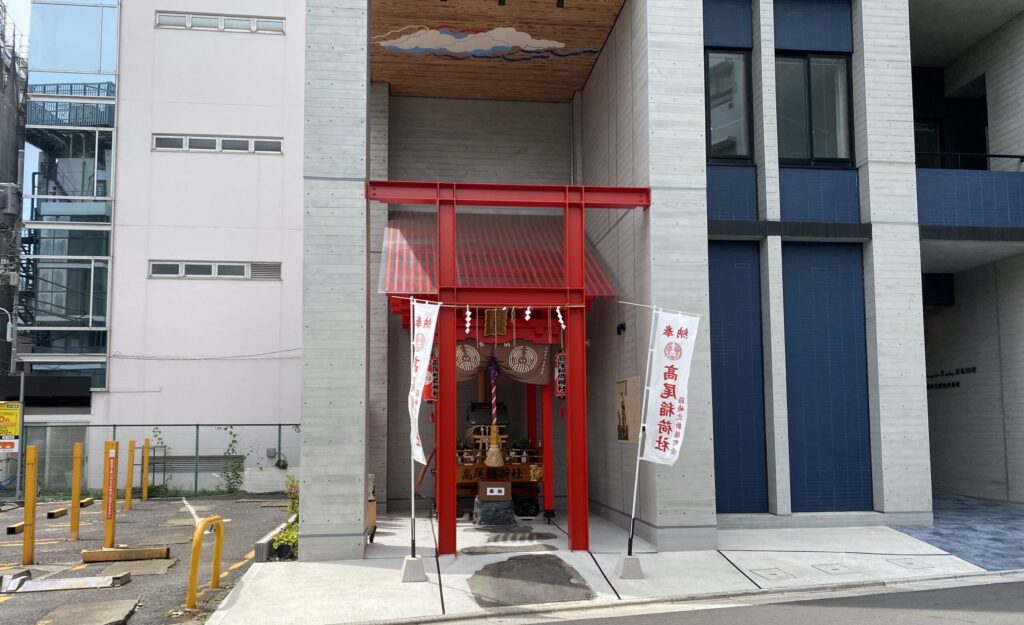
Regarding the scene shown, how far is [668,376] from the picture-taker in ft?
35.6

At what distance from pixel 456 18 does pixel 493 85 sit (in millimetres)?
2835

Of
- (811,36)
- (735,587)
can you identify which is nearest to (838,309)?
(811,36)

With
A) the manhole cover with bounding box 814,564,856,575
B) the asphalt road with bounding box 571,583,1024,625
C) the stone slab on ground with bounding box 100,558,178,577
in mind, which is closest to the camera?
the asphalt road with bounding box 571,583,1024,625

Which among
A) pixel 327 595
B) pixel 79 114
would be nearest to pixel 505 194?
pixel 327 595

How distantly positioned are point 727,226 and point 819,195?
1740 millimetres

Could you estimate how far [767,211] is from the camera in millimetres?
13398

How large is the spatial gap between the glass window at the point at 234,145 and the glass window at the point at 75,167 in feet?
9.95

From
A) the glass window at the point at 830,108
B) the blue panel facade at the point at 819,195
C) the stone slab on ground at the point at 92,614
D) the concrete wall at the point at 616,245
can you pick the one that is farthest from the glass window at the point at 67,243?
the glass window at the point at 830,108

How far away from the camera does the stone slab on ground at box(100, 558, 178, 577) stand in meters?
11.1

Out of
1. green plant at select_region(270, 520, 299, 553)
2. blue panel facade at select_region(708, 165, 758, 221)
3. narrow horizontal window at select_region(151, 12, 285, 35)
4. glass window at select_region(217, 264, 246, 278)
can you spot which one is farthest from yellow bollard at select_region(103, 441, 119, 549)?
narrow horizontal window at select_region(151, 12, 285, 35)

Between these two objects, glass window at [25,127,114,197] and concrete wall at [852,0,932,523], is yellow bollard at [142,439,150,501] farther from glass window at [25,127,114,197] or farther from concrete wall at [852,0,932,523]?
concrete wall at [852,0,932,523]

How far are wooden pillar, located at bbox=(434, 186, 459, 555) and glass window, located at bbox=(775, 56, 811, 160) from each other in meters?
5.98

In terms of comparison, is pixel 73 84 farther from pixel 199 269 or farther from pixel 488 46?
pixel 488 46

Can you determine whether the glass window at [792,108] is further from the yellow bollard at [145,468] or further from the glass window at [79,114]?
the glass window at [79,114]
